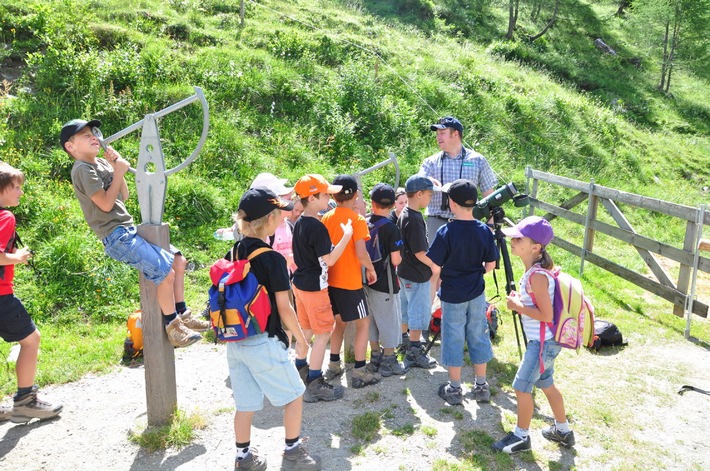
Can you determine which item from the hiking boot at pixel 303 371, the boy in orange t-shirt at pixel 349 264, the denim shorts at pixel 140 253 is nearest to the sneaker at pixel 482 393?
the boy in orange t-shirt at pixel 349 264

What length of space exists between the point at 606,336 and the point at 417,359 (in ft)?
6.83

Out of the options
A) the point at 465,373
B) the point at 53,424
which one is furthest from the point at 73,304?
the point at 465,373

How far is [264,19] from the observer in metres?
13.9

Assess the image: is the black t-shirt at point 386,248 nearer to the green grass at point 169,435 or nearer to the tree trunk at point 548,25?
the green grass at point 169,435

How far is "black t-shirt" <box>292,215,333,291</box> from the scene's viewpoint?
159 inches

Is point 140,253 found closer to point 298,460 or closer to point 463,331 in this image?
point 298,460

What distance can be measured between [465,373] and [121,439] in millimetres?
2824

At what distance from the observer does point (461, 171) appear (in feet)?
17.8

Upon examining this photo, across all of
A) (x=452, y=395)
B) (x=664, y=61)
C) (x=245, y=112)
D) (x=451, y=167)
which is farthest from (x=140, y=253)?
(x=664, y=61)

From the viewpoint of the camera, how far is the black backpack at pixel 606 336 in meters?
5.62

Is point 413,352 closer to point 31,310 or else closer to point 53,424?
point 53,424

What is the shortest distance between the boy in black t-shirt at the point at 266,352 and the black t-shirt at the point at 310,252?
687 mm

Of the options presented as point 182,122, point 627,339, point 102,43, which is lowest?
point 627,339

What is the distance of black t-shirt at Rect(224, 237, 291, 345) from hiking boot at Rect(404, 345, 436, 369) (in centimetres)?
209
